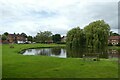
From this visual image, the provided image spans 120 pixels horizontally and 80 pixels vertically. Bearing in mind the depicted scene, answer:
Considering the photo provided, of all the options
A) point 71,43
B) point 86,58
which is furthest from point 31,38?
point 86,58

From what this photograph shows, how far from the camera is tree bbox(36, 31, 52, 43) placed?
12766cm

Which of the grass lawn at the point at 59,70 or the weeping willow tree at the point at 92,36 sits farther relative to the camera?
the weeping willow tree at the point at 92,36

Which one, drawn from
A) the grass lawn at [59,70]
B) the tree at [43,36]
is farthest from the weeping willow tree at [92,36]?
the tree at [43,36]

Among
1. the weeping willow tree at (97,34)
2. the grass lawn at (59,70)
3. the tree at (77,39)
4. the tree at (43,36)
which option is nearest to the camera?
the grass lawn at (59,70)

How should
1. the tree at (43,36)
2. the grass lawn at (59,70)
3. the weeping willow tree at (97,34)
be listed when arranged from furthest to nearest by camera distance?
the tree at (43,36) < the weeping willow tree at (97,34) < the grass lawn at (59,70)

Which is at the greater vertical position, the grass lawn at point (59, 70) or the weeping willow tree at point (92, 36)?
the weeping willow tree at point (92, 36)

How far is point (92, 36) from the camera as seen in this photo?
2025 inches

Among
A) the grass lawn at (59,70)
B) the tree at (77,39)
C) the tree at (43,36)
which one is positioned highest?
the tree at (43,36)

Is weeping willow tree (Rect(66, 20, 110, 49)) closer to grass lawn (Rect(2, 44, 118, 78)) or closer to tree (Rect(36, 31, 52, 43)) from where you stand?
grass lawn (Rect(2, 44, 118, 78))

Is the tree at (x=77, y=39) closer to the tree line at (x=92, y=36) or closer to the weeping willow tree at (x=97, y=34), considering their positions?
the tree line at (x=92, y=36)

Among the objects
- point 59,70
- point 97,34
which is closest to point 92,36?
point 97,34

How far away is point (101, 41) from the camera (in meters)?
49.9

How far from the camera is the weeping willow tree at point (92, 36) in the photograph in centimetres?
4975

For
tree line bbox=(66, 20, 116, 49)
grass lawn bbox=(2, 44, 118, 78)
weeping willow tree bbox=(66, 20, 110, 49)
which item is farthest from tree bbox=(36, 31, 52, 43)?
grass lawn bbox=(2, 44, 118, 78)
